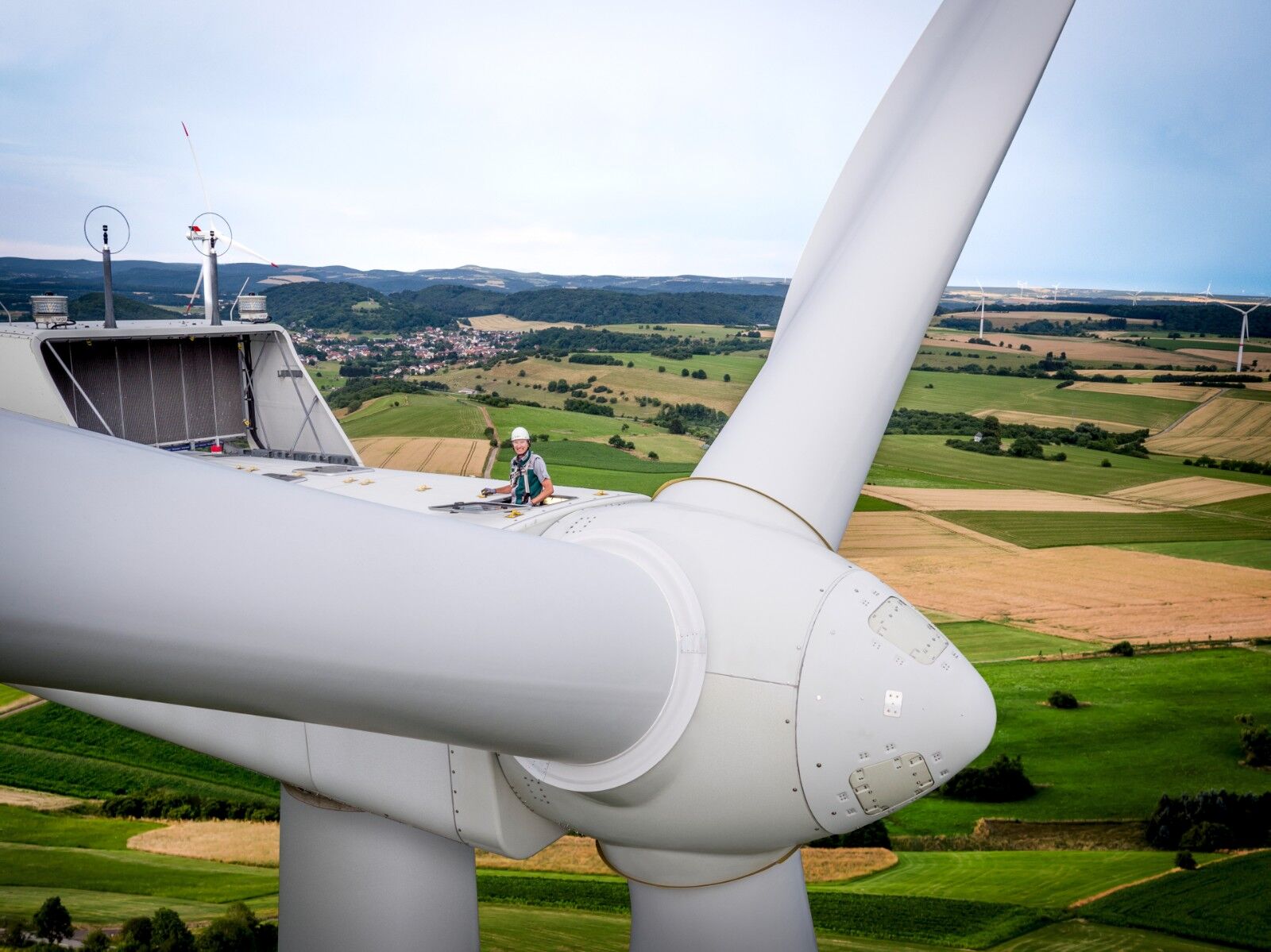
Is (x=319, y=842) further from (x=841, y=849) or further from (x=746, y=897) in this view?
(x=841, y=849)

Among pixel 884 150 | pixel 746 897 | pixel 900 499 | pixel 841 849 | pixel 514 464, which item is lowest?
pixel 841 849

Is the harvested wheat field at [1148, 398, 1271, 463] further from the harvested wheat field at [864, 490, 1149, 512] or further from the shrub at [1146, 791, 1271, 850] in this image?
the shrub at [1146, 791, 1271, 850]

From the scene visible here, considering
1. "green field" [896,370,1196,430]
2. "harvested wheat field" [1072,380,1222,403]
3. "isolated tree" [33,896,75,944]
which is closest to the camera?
"isolated tree" [33,896,75,944]

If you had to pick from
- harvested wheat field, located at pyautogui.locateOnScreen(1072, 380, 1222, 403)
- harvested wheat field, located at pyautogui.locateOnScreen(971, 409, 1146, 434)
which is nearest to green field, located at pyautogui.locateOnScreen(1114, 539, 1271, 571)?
harvested wheat field, located at pyautogui.locateOnScreen(971, 409, 1146, 434)

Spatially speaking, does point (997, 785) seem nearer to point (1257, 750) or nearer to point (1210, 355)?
point (1257, 750)

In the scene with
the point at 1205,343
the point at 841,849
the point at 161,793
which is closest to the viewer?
the point at 841,849

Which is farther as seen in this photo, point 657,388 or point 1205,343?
point 1205,343

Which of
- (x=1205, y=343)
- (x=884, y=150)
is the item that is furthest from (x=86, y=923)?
(x=1205, y=343)
